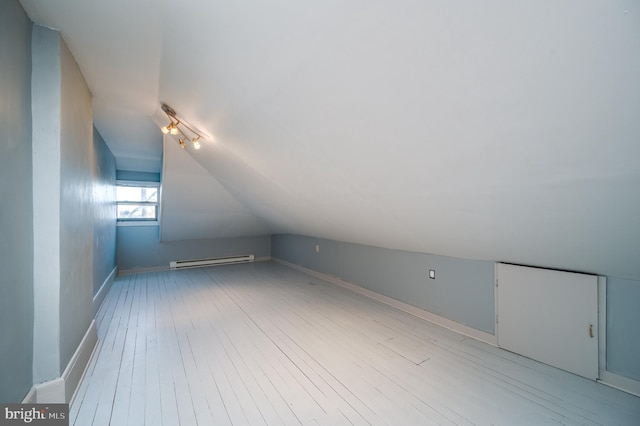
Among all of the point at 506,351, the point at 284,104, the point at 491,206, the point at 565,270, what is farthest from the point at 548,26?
the point at 506,351

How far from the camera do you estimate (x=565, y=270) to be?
85.8 inches

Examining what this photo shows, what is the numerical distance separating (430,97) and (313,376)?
2.14 metres

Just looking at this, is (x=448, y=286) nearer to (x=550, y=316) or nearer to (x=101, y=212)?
(x=550, y=316)

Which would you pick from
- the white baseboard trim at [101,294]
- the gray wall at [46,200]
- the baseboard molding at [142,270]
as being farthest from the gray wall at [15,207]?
the baseboard molding at [142,270]

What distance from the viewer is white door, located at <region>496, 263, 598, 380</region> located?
2.05m

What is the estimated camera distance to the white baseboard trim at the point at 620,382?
1858mm

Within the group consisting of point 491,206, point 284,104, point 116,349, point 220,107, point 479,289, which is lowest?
point 116,349

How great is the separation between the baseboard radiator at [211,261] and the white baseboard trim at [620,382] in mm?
6442

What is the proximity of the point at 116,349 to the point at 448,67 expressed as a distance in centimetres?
349

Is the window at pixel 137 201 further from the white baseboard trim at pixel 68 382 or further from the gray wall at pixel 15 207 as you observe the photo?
the gray wall at pixel 15 207

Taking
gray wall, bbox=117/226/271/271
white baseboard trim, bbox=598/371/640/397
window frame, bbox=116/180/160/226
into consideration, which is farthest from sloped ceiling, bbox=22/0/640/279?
gray wall, bbox=117/226/271/271

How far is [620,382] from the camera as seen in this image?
6.30ft

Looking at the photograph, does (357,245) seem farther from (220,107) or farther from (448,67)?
(448,67)

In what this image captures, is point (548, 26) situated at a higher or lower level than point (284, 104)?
lower
